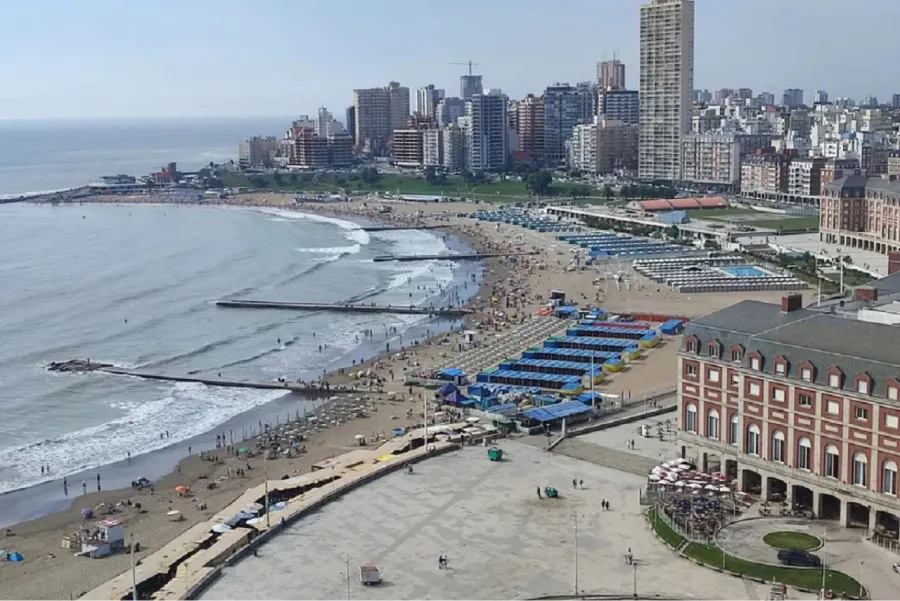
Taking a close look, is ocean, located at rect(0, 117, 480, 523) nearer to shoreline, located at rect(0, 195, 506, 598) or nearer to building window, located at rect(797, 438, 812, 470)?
shoreline, located at rect(0, 195, 506, 598)

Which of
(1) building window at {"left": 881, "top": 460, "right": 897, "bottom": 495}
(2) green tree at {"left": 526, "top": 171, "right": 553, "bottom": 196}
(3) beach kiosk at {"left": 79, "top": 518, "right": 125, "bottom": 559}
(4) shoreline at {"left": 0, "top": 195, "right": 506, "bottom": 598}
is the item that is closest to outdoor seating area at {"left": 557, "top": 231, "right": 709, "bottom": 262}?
(4) shoreline at {"left": 0, "top": 195, "right": 506, "bottom": 598}

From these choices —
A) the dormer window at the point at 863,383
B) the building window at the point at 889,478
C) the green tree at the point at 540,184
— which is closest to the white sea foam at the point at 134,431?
the dormer window at the point at 863,383

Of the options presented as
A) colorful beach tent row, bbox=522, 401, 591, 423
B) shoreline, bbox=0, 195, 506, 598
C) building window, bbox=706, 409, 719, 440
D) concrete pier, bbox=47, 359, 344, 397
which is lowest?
shoreline, bbox=0, 195, 506, 598

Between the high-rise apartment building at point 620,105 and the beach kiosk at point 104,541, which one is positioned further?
the high-rise apartment building at point 620,105

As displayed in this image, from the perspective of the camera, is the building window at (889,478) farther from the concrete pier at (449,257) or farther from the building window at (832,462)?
the concrete pier at (449,257)

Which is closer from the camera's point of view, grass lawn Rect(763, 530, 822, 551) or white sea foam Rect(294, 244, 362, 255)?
grass lawn Rect(763, 530, 822, 551)

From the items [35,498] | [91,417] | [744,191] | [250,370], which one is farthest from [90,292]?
[744,191]
